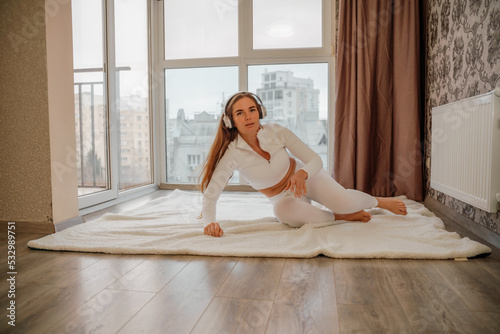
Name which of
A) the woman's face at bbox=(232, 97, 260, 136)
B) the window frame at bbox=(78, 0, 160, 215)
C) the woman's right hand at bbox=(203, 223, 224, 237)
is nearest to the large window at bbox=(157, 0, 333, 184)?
the window frame at bbox=(78, 0, 160, 215)

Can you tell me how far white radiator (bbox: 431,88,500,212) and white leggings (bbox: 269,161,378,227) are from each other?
46 centimetres

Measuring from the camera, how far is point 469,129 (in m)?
1.82

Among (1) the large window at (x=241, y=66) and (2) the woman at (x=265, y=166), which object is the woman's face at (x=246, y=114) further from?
(1) the large window at (x=241, y=66)

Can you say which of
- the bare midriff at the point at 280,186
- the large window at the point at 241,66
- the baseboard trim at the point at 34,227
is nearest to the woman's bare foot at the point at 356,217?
the bare midriff at the point at 280,186

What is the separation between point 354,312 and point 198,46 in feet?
10.5

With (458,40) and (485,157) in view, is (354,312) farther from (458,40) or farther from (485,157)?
(458,40)

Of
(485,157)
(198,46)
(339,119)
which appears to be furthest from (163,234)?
(198,46)

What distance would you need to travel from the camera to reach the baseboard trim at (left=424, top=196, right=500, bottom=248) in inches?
66.8

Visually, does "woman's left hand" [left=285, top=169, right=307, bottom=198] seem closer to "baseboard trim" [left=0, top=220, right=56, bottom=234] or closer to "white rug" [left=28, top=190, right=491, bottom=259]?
"white rug" [left=28, top=190, right=491, bottom=259]

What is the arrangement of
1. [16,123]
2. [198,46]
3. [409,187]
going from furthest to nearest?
1. [198,46]
2. [409,187]
3. [16,123]

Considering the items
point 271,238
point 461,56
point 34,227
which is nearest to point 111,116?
point 34,227

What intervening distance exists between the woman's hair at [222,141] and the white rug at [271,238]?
0.90 feet

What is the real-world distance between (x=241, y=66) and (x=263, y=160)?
1943 mm

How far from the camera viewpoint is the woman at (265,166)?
71.2 inches
